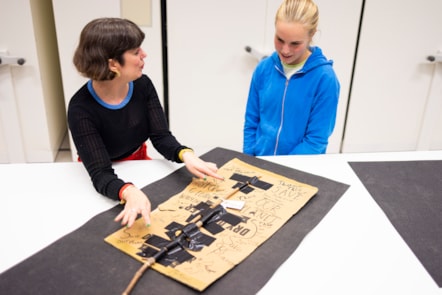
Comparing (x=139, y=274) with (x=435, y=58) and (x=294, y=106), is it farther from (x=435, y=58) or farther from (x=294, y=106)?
(x=435, y=58)

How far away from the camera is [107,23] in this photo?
1.06 meters

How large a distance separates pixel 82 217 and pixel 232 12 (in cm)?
162

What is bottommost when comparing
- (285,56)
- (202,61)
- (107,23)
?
(202,61)

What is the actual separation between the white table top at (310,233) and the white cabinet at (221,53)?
1.23 m

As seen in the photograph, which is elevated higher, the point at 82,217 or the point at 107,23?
the point at 107,23

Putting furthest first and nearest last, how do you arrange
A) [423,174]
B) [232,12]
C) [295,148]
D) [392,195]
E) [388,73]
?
[388,73]
[232,12]
[295,148]
[423,174]
[392,195]

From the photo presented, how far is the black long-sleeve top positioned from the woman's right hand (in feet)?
0.14

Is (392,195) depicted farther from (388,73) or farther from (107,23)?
(388,73)

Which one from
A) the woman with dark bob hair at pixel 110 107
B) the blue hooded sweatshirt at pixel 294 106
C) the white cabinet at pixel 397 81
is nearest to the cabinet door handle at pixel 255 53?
the white cabinet at pixel 397 81

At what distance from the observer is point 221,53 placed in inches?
89.8

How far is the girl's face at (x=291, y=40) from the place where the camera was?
1.26 metres

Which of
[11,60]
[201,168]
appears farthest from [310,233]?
[11,60]

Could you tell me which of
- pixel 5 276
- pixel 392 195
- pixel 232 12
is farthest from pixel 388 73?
pixel 5 276

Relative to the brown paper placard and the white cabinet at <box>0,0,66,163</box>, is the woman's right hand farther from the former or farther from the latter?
the white cabinet at <box>0,0,66,163</box>
